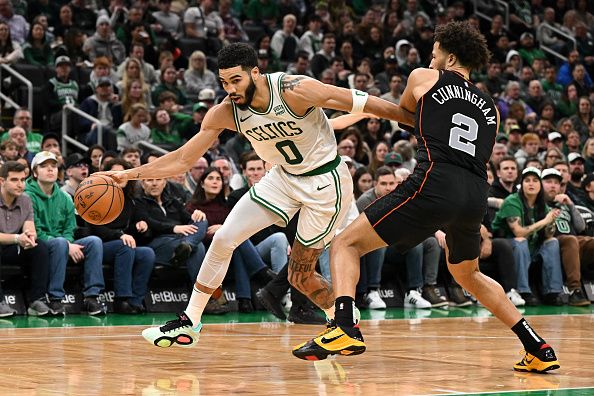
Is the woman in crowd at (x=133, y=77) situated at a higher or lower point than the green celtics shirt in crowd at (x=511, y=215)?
higher

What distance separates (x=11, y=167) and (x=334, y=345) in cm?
541

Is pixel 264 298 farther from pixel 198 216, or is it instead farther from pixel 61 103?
pixel 61 103

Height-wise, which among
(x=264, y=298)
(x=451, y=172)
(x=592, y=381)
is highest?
(x=451, y=172)

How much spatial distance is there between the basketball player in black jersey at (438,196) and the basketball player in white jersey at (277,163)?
1.27 feet

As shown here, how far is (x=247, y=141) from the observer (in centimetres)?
1516

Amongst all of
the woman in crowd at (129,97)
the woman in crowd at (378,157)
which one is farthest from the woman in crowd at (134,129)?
the woman in crowd at (378,157)

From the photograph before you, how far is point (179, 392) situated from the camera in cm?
582

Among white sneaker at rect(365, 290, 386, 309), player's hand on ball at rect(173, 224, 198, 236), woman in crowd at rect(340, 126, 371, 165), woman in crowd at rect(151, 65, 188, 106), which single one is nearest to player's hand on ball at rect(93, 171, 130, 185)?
player's hand on ball at rect(173, 224, 198, 236)

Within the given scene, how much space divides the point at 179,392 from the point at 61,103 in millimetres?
10207

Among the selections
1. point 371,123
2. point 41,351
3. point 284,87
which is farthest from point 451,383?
point 371,123

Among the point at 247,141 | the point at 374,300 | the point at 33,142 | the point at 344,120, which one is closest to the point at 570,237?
the point at 374,300

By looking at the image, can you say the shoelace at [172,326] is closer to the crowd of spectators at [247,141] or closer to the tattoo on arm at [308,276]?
the tattoo on arm at [308,276]

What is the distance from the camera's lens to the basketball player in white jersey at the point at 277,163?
286 inches

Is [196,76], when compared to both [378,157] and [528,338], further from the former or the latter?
[528,338]
